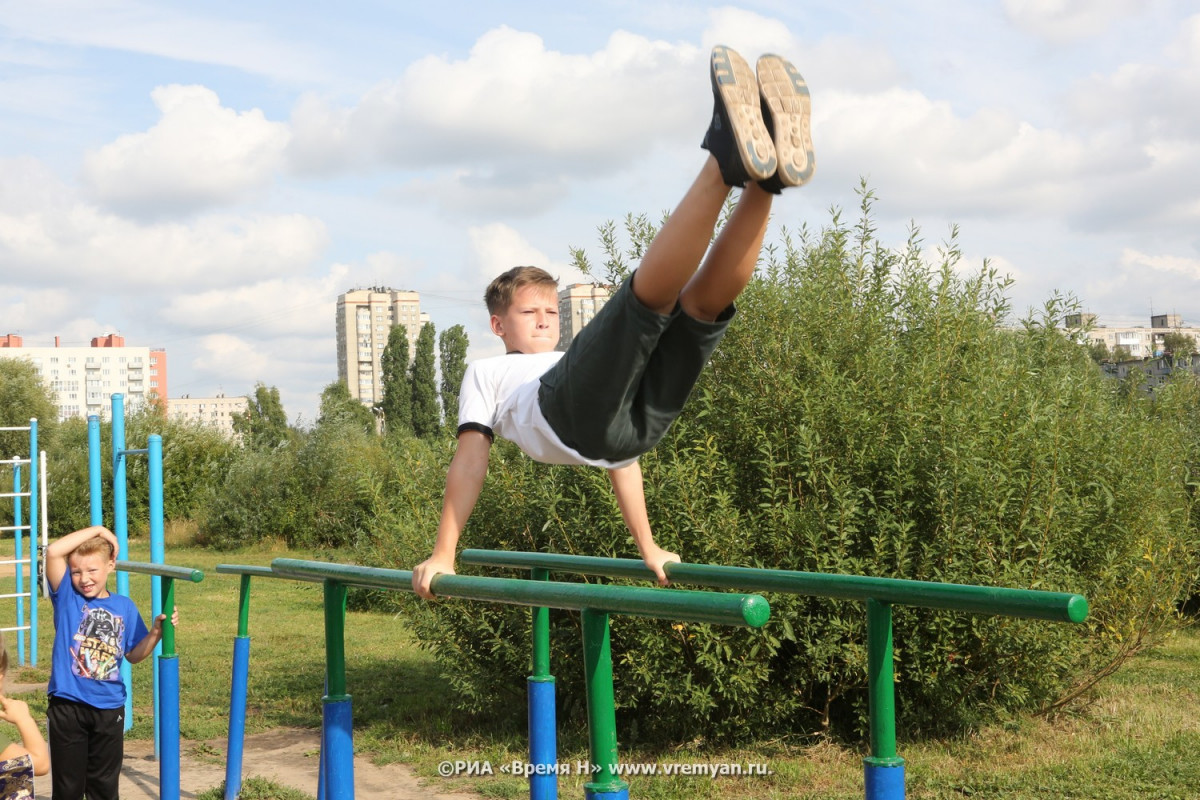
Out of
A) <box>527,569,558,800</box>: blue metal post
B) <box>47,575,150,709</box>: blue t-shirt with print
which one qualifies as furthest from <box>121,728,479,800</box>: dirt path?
<box>527,569,558,800</box>: blue metal post

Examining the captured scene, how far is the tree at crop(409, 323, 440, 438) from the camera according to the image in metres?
41.8

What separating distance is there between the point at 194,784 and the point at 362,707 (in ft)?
7.04

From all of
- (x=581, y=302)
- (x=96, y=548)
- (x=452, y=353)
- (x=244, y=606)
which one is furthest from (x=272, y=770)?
(x=452, y=353)

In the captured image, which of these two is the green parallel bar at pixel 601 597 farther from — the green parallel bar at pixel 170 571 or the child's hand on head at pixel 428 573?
the green parallel bar at pixel 170 571

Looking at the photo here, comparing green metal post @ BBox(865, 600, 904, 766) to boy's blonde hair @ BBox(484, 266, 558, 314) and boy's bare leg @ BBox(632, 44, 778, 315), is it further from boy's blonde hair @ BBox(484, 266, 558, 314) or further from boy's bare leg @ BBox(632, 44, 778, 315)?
boy's blonde hair @ BBox(484, 266, 558, 314)

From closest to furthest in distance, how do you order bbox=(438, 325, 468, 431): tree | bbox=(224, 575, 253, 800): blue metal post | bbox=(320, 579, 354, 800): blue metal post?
1. bbox=(320, 579, 354, 800): blue metal post
2. bbox=(224, 575, 253, 800): blue metal post
3. bbox=(438, 325, 468, 431): tree

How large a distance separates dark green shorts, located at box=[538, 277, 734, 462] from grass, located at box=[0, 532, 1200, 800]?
3353 mm

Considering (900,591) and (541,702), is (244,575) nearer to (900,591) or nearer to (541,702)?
(541,702)

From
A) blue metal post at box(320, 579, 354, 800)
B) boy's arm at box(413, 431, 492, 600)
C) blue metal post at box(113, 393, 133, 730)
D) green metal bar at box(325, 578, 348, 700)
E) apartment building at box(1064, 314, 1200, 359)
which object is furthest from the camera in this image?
apartment building at box(1064, 314, 1200, 359)

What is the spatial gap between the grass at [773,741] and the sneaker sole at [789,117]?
4.01 meters

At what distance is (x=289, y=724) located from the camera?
791cm

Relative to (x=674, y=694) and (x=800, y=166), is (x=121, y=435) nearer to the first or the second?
(x=674, y=694)

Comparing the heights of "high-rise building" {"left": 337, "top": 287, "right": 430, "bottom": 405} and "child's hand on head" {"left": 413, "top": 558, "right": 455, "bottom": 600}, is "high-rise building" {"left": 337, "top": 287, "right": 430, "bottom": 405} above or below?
above

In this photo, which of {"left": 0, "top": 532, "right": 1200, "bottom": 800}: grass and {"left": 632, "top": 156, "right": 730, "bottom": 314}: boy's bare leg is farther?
{"left": 0, "top": 532, "right": 1200, "bottom": 800}: grass
